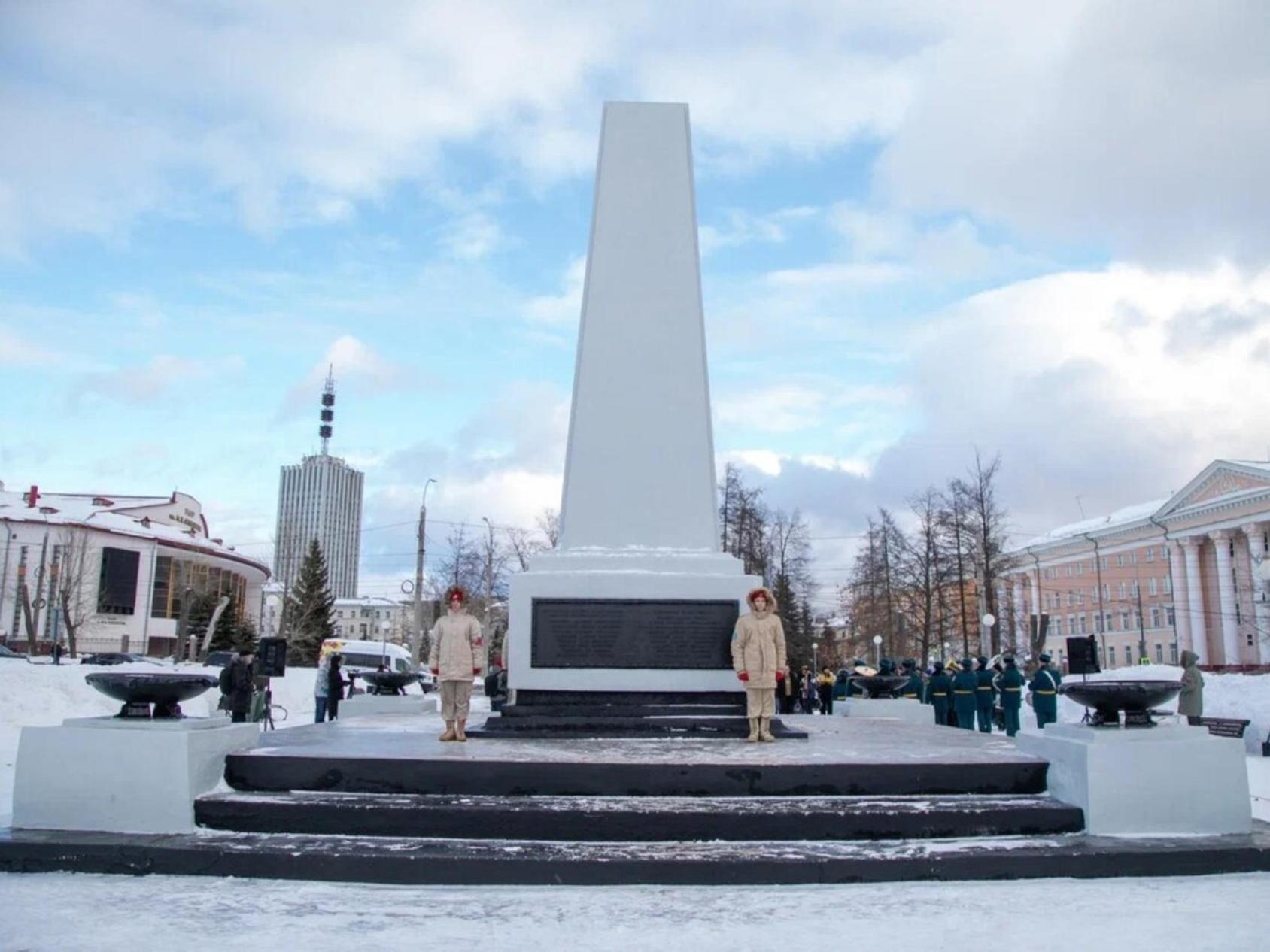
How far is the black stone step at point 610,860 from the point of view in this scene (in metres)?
5.51

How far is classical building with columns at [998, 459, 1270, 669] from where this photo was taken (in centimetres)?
5975

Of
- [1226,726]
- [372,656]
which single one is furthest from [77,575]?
[1226,726]

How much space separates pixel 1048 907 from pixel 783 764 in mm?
2035

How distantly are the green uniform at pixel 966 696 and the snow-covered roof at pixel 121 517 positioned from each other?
5155cm

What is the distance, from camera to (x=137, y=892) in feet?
17.4

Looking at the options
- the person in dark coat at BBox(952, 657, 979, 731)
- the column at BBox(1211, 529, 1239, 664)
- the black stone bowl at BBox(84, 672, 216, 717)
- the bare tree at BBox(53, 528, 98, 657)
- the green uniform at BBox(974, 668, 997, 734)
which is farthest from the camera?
the column at BBox(1211, 529, 1239, 664)

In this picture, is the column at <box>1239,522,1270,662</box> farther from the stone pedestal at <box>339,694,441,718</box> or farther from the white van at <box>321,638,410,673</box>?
the stone pedestal at <box>339,694,441,718</box>

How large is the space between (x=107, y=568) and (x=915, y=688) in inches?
A: 2000

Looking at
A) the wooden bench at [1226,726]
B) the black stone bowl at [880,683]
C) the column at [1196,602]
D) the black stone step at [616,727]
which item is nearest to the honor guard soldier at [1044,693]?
the wooden bench at [1226,726]

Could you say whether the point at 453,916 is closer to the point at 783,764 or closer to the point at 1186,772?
the point at 783,764

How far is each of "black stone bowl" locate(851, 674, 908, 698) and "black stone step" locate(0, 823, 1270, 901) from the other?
11163 millimetres

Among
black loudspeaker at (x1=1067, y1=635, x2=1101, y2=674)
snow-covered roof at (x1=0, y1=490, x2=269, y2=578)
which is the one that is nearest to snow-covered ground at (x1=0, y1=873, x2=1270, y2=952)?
black loudspeaker at (x1=1067, y1=635, x2=1101, y2=674)

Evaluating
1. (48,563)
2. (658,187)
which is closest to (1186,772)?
(658,187)

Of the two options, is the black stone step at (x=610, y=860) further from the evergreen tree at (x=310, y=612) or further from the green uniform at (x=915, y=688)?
the evergreen tree at (x=310, y=612)
